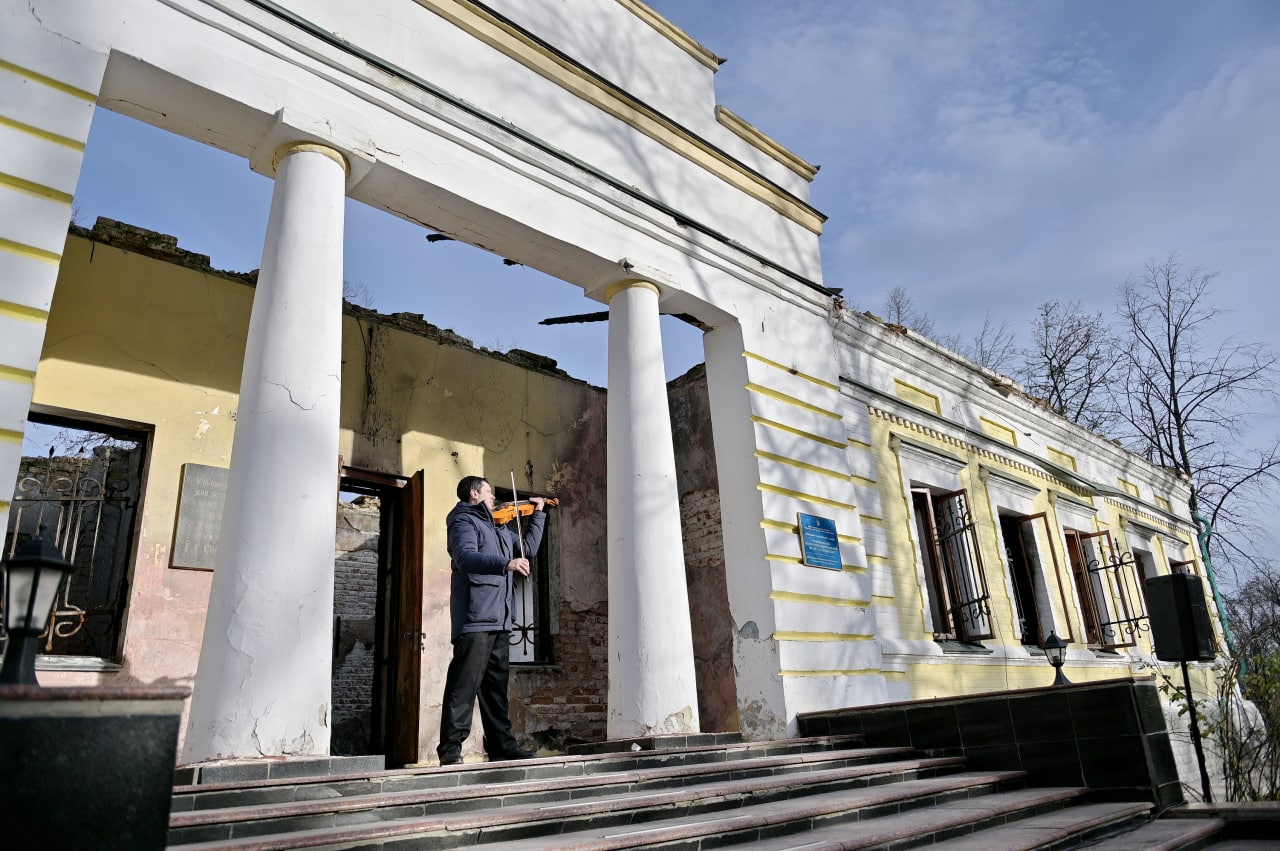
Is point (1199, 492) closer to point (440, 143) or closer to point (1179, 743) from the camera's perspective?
point (1179, 743)

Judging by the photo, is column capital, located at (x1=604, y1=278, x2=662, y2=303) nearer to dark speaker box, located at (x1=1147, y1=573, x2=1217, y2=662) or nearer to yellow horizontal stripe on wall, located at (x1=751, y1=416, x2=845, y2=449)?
yellow horizontal stripe on wall, located at (x1=751, y1=416, x2=845, y2=449)

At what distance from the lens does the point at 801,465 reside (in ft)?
27.2

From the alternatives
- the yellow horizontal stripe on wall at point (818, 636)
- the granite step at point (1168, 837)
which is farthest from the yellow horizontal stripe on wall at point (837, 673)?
the granite step at point (1168, 837)

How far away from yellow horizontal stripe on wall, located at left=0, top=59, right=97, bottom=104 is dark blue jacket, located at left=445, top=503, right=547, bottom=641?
10.6 ft

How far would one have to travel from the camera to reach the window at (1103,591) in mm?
12677

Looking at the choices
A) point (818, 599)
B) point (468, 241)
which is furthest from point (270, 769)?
point (818, 599)

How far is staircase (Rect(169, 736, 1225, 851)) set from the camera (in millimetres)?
3406

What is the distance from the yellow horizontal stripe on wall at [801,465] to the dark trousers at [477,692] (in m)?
3.13

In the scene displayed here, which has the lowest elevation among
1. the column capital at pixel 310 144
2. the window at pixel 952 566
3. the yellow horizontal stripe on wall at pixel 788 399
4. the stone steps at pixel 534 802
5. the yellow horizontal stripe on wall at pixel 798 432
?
the stone steps at pixel 534 802

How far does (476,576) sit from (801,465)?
3.75 metres

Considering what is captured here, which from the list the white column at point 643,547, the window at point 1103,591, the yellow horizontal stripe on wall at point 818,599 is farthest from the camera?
the window at point 1103,591

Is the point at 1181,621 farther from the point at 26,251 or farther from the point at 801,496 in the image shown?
the point at 26,251

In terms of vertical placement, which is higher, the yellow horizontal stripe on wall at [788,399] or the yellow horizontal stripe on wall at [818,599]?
the yellow horizontal stripe on wall at [788,399]

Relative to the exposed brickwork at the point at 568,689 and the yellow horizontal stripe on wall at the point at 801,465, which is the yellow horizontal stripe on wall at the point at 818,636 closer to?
the yellow horizontal stripe on wall at the point at 801,465
